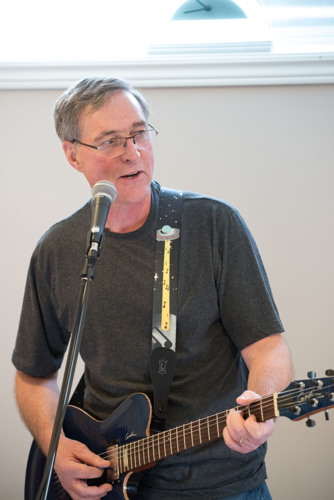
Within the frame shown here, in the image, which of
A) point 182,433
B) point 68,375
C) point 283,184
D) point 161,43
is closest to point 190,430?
point 182,433

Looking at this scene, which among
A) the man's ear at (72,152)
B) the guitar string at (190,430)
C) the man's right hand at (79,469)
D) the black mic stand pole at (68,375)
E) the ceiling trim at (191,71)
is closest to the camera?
the black mic stand pole at (68,375)

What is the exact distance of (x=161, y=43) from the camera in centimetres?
289

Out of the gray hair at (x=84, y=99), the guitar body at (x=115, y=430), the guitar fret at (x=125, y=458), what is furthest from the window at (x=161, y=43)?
the guitar fret at (x=125, y=458)

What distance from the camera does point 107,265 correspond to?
2.01 metres

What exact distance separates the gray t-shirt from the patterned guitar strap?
0.08 ft

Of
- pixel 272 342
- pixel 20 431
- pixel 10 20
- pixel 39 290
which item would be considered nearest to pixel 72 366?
pixel 272 342

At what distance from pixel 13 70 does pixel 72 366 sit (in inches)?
79.0

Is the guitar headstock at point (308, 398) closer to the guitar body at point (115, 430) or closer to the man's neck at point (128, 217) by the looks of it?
the guitar body at point (115, 430)

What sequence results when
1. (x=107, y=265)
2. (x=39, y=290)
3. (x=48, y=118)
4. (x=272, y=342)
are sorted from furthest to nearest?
1. (x=48, y=118)
2. (x=39, y=290)
3. (x=107, y=265)
4. (x=272, y=342)

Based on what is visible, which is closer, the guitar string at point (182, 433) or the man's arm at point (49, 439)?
the guitar string at point (182, 433)

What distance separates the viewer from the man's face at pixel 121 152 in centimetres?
195

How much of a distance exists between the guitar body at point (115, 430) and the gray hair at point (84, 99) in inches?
32.9

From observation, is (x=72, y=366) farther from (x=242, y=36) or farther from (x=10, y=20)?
(x=10, y=20)

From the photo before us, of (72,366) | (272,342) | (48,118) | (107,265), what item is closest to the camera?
(72,366)
